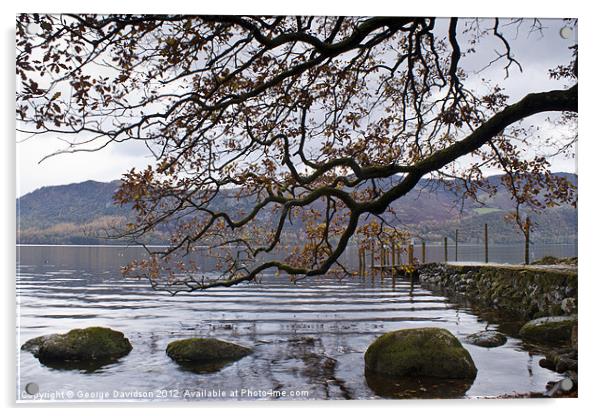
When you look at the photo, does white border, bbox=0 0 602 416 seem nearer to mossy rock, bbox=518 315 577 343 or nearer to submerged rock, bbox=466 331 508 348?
mossy rock, bbox=518 315 577 343

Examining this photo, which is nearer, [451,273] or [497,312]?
[497,312]

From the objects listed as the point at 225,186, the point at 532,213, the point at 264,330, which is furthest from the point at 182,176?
the point at 532,213

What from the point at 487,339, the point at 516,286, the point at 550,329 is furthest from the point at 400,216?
the point at 516,286

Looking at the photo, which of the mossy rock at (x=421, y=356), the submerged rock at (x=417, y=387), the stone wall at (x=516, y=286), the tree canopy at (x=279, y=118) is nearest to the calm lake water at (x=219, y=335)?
the submerged rock at (x=417, y=387)

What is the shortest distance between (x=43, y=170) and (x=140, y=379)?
7.35ft

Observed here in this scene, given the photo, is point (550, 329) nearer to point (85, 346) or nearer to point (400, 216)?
point (400, 216)

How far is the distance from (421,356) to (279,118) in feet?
10.2

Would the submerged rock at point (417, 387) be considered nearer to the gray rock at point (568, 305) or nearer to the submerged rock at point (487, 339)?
the submerged rock at point (487, 339)

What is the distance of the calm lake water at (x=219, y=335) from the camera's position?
4.98 m

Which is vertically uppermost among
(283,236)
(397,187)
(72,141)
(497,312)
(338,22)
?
(338,22)

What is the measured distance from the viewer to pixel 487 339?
6457 millimetres

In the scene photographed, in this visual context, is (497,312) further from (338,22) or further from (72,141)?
(72,141)

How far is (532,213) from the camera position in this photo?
555 cm
